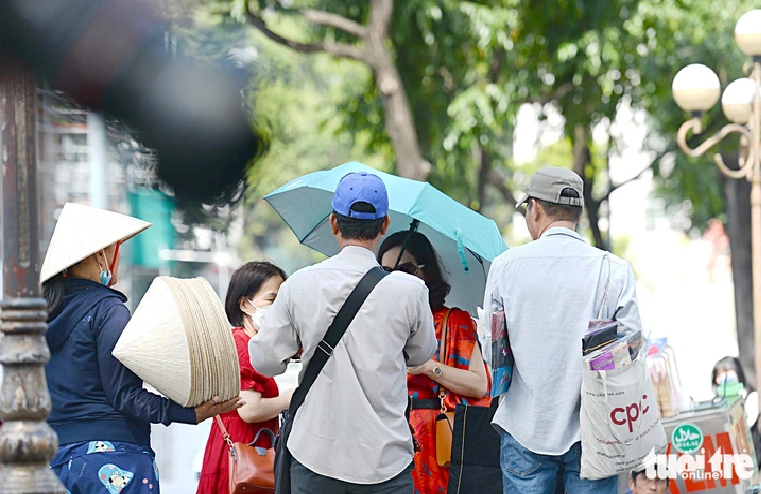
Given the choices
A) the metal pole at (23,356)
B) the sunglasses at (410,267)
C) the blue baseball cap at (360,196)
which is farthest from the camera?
the sunglasses at (410,267)

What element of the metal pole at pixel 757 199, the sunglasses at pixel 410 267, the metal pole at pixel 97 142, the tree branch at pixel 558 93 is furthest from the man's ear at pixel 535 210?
the tree branch at pixel 558 93

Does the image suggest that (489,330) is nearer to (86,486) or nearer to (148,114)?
(86,486)

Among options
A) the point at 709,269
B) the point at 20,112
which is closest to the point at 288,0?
the point at 20,112

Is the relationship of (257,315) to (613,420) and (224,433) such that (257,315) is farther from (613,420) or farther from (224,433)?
(613,420)

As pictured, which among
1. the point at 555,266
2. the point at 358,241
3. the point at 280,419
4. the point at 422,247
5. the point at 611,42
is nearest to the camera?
the point at 358,241

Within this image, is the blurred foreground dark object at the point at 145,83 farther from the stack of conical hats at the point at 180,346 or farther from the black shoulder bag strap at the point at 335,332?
the stack of conical hats at the point at 180,346

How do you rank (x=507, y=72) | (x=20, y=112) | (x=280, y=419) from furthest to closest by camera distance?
(x=507, y=72) → (x=280, y=419) → (x=20, y=112)

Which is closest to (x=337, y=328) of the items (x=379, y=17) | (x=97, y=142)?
(x=97, y=142)

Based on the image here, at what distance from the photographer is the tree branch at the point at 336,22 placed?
11.6m

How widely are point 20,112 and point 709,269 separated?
54493 millimetres

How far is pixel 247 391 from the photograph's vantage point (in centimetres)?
374

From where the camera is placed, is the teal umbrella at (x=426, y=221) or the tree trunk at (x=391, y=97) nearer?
the teal umbrella at (x=426, y=221)

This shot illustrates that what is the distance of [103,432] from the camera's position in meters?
3.29

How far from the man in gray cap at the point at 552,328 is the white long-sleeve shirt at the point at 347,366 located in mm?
593
